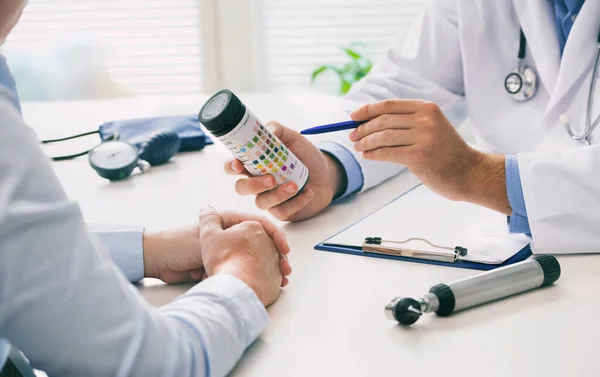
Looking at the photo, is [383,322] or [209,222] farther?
[209,222]

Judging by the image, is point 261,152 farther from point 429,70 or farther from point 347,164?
point 429,70

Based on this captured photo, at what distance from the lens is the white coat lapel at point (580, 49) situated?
4.25 ft

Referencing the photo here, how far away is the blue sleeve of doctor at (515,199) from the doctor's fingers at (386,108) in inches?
6.2

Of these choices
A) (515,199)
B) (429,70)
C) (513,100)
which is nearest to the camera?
(515,199)

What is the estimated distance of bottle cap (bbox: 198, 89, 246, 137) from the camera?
0.92 meters

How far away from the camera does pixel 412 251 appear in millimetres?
955

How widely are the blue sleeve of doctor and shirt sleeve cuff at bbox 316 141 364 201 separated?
0.30m

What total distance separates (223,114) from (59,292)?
1.30 ft

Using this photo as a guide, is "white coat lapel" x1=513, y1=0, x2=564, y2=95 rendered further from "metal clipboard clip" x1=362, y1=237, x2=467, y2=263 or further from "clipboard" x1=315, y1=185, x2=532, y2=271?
"metal clipboard clip" x1=362, y1=237, x2=467, y2=263

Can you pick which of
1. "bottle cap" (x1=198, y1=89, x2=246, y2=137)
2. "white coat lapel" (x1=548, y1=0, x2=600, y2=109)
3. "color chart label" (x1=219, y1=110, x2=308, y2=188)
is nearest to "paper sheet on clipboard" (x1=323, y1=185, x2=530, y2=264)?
"color chart label" (x1=219, y1=110, x2=308, y2=188)

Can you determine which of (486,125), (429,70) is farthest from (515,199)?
(429,70)

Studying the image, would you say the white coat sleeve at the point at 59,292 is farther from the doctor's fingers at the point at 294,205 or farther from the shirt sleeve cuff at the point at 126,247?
the doctor's fingers at the point at 294,205

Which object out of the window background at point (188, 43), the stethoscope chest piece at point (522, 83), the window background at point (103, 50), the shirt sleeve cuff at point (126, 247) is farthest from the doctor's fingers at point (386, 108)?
the window background at point (103, 50)

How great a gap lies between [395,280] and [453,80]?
88cm
